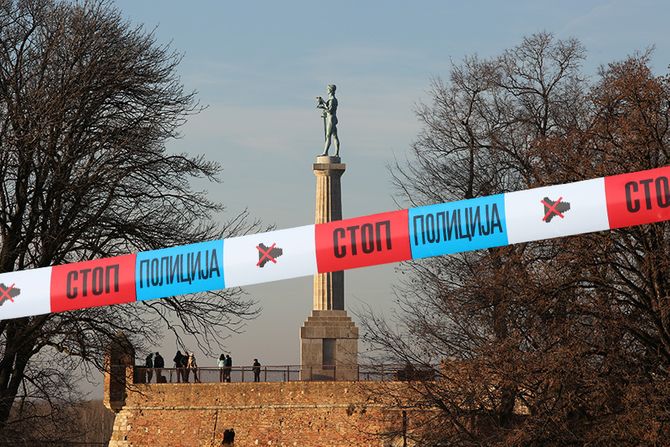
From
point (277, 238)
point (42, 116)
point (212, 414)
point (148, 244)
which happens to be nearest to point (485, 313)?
point (148, 244)

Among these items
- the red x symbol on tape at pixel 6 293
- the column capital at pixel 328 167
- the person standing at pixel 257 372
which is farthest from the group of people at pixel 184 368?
the red x symbol on tape at pixel 6 293

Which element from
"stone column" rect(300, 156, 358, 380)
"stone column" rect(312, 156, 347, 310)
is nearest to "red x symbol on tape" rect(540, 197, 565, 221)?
"stone column" rect(300, 156, 358, 380)

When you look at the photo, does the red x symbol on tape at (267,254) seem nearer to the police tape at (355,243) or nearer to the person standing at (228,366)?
the police tape at (355,243)

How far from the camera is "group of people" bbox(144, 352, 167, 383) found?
37375 mm

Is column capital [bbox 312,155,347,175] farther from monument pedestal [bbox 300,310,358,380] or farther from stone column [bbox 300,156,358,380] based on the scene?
monument pedestal [bbox 300,310,358,380]

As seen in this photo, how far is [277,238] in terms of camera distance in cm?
1262

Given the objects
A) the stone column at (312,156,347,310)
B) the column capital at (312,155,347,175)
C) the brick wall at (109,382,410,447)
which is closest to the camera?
the brick wall at (109,382,410,447)

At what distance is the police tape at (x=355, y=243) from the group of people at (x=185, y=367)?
23420mm

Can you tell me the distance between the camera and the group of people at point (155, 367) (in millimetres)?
37375

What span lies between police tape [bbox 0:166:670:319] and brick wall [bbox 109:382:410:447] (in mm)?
20429

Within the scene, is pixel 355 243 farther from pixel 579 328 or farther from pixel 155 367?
pixel 155 367

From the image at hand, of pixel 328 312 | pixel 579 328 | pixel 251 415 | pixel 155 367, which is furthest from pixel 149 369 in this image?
pixel 579 328

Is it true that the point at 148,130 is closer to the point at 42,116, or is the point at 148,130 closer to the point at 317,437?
the point at 42,116

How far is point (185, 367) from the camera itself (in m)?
37.5
